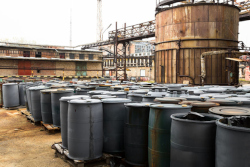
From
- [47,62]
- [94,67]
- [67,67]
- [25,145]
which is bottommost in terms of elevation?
[25,145]

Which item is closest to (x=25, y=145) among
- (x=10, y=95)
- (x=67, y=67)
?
(x=10, y=95)

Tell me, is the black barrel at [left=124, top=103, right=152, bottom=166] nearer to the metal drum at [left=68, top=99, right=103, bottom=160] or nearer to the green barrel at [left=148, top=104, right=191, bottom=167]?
the green barrel at [left=148, top=104, right=191, bottom=167]

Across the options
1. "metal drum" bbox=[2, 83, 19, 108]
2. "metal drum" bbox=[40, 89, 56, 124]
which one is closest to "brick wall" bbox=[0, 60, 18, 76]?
"metal drum" bbox=[2, 83, 19, 108]

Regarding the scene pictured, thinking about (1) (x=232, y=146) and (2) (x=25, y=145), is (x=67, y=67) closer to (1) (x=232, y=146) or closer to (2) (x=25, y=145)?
(2) (x=25, y=145)

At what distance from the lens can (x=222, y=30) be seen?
53.2 feet

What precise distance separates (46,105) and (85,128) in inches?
146

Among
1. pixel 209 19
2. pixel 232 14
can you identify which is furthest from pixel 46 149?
pixel 232 14

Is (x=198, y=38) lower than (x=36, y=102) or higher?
higher

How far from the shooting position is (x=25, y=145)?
6633 mm

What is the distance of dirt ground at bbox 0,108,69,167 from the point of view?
536cm

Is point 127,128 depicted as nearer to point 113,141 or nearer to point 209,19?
point 113,141

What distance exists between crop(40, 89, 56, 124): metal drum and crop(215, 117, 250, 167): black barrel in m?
6.02

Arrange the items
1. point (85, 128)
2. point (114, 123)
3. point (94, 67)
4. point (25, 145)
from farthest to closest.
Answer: point (94, 67) < point (25, 145) < point (114, 123) < point (85, 128)

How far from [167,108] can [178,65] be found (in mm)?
13604
